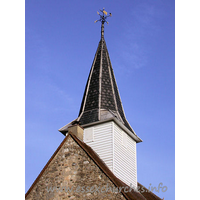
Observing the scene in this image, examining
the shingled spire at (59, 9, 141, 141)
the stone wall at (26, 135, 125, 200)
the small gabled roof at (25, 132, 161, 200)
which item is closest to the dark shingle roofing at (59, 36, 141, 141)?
the shingled spire at (59, 9, 141, 141)

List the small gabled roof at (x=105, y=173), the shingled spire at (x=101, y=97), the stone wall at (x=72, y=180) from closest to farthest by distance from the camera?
the small gabled roof at (x=105, y=173), the stone wall at (x=72, y=180), the shingled spire at (x=101, y=97)

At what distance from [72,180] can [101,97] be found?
23.4 ft

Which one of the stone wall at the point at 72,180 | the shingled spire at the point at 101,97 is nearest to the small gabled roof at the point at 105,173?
the stone wall at the point at 72,180

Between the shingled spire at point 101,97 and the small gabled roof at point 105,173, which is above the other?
the shingled spire at point 101,97

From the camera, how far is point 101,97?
2252 centimetres

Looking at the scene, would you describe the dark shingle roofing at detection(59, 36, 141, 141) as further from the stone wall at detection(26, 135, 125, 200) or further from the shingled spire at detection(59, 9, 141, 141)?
the stone wall at detection(26, 135, 125, 200)

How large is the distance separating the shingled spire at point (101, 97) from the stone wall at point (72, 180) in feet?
9.60

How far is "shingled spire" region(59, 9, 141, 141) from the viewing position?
2120 cm

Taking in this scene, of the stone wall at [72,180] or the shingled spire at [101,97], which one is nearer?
the stone wall at [72,180]

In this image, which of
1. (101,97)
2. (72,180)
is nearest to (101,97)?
(101,97)

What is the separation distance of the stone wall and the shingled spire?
2.93m

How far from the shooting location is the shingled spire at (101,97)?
21.2 m

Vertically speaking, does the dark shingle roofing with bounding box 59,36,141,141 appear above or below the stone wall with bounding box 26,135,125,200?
above

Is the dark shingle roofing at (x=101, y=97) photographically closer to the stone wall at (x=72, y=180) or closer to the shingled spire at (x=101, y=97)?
the shingled spire at (x=101, y=97)
